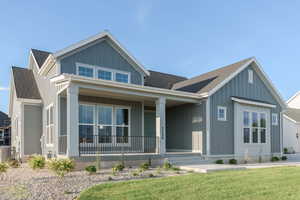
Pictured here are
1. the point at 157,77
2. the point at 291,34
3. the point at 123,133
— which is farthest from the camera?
the point at 157,77

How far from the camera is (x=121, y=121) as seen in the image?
510 inches

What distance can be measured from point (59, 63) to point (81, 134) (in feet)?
11.5

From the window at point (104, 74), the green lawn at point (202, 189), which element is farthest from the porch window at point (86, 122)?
the green lawn at point (202, 189)

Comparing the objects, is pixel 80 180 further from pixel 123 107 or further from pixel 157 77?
pixel 157 77

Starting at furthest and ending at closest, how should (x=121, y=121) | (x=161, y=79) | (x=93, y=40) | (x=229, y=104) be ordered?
(x=161, y=79) → (x=229, y=104) → (x=121, y=121) → (x=93, y=40)

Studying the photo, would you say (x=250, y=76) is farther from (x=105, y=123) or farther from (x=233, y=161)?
(x=105, y=123)

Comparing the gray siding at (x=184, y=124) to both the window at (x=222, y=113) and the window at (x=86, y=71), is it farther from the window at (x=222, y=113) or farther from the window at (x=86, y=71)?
the window at (x=86, y=71)

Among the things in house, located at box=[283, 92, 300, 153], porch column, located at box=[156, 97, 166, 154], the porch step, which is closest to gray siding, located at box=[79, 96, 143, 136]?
porch column, located at box=[156, 97, 166, 154]

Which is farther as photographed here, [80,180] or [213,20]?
[213,20]

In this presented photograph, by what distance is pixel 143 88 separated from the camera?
11039 millimetres

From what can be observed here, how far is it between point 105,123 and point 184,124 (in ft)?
14.5

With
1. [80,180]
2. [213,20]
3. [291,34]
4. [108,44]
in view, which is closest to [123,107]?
[108,44]

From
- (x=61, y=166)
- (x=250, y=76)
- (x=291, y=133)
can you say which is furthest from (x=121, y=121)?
(x=291, y=133)

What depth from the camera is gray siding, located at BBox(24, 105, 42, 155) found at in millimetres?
13594
